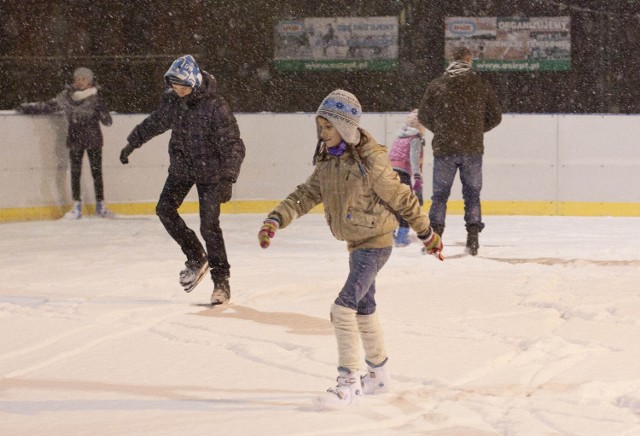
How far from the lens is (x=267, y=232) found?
4.85 meters

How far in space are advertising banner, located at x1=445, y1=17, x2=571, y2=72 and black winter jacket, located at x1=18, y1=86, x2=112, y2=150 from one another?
226 inches

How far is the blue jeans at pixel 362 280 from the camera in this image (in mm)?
4879

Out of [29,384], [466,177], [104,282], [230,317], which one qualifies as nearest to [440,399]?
[29,384]

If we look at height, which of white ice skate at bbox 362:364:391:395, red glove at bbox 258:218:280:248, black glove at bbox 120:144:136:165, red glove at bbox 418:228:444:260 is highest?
red glove at bbox 258:218:280:248

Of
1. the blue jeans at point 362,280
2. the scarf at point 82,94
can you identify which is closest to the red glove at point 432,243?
the blue jeans at point 362,280

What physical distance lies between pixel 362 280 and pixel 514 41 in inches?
495

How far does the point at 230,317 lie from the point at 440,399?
7.50ft

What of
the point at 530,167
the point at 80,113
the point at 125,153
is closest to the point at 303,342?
the point at 125,153

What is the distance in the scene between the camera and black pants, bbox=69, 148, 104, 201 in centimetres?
1270

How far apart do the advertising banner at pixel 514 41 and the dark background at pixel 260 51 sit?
0.28 meters

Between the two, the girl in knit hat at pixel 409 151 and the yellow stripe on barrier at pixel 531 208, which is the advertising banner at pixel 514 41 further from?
the girl in knit hat at pixel 409 151

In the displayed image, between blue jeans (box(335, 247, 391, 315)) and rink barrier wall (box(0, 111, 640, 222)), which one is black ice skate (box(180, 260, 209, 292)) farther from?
rink barrier wall (box(0, 111, 640, 222))

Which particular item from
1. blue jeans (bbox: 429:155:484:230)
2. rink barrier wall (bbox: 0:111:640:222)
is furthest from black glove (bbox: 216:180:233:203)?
rink barrier wall (bbox: 0:111:640:222)

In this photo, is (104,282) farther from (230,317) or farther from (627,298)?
(627,298)
